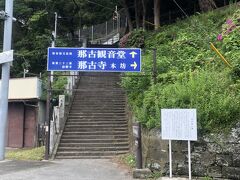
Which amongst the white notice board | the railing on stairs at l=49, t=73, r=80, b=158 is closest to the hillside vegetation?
the white notice board

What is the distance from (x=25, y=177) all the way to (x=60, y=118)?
A: 7659 mm

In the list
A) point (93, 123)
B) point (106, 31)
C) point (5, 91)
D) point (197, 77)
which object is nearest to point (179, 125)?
point (197, 77)

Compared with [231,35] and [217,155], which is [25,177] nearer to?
[217,155]

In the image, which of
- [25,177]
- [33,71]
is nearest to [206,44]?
[25,177]

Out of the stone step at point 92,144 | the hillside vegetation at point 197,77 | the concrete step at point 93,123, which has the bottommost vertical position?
the stone step at point 92,144

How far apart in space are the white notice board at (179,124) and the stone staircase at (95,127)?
6387 mm

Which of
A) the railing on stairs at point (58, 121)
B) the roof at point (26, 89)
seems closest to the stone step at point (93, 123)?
the railing on stairs at point (58, 121)

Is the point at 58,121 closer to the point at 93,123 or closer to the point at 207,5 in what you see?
the point at 93,123

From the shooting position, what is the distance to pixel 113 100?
22.0 metres

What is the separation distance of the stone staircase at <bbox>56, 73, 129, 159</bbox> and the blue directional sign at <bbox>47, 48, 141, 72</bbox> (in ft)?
5.07

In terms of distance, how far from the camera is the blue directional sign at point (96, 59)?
1487 cm

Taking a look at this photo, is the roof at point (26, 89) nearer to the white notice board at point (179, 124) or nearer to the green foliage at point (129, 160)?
the green foliage at point (129, 160)

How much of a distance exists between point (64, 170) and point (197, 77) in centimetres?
504

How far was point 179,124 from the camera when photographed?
32.4 feet
